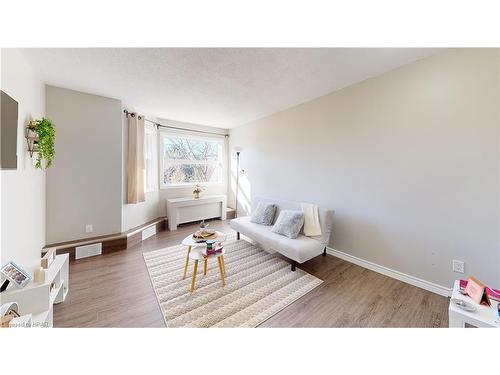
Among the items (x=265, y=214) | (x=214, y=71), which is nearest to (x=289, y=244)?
(x=265, y=214)

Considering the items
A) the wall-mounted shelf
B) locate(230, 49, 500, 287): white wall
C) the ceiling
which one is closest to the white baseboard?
locate(230, 49, 500, 287): white wall

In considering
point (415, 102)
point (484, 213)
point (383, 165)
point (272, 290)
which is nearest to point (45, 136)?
point (272, 290)

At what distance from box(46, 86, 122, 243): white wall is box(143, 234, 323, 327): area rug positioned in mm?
1043

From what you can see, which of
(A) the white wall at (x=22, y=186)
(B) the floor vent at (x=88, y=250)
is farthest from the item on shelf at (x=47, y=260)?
(B) the floor vent at (x=88, y=250)

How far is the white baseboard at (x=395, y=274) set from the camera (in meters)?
1.76

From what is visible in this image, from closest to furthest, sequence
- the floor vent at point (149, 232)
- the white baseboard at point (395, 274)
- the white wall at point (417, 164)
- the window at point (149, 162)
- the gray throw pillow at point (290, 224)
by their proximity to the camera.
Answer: the white wall at point (417, 164)
the white baseboard at point (395, 274)
the gray throw pillow at point (290, 224)
the floor vent at point (149, 232)
the window at point (149, 162)

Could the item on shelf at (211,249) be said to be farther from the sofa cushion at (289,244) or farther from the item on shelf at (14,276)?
the item on shelf at (14,276)

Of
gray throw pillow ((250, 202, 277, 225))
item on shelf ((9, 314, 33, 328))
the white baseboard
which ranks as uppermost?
gray throw pillow ((250, 202, 277, 225))

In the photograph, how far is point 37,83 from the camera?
2.07 m

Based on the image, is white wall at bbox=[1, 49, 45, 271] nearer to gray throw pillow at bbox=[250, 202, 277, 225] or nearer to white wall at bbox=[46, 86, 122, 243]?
white wall at bbox=[46, 86, 122, 243]

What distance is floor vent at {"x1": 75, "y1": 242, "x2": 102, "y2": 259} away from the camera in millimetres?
2443

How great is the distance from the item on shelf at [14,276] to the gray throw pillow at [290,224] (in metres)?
2.32

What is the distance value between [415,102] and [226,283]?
284 cm

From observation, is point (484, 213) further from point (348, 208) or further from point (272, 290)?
point (272, 290)
